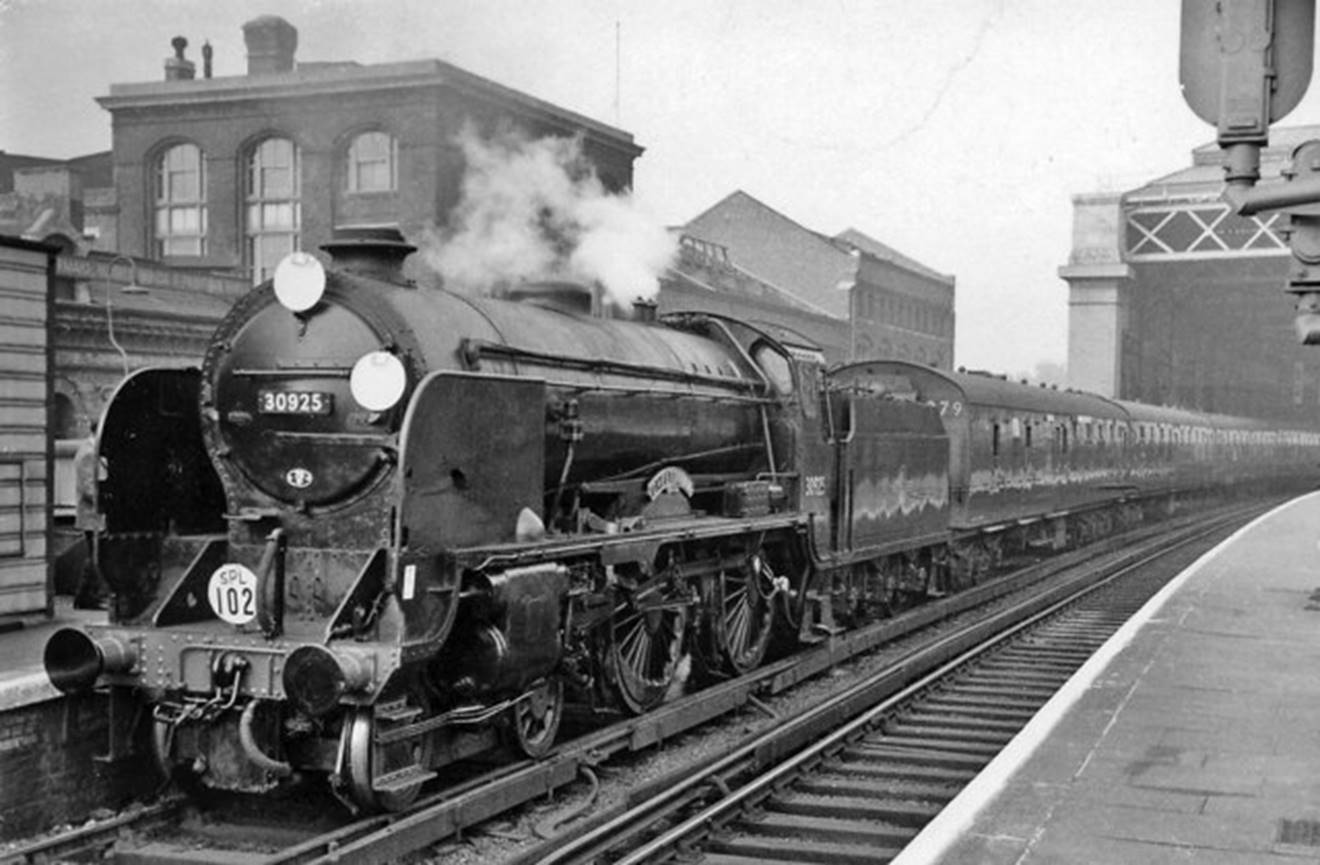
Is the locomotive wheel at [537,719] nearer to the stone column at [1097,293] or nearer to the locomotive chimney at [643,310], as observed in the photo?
the locomotive chimney at [643,310]

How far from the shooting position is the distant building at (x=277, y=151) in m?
26.5

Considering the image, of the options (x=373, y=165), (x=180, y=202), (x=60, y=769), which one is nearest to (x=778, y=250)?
(x=373, y=165)

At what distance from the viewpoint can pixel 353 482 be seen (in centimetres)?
686

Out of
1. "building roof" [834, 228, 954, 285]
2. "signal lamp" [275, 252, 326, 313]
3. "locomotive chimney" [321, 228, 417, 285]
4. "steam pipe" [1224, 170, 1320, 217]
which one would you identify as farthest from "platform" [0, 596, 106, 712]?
"building roof" [834, 228, 954, 285]

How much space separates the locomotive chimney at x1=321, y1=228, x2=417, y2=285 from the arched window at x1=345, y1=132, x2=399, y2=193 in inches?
806

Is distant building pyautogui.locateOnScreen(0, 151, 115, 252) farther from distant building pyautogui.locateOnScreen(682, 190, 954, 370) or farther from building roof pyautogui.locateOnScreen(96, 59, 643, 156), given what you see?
distant building pyautogui.locateOnScreen(682, 190, 954, 370)

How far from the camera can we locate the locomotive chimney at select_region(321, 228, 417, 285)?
24.1ft

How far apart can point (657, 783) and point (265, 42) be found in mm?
24920

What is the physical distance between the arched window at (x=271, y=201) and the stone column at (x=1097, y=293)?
22.4 meters

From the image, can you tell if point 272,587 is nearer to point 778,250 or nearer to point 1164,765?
point 1164,765

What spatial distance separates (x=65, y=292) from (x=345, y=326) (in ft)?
46.6

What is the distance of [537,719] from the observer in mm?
7777

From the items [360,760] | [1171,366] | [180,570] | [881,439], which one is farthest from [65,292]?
[1171,366]

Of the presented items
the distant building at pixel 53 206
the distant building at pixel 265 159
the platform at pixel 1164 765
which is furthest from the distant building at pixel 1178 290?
the distant building at pixel 53 206
